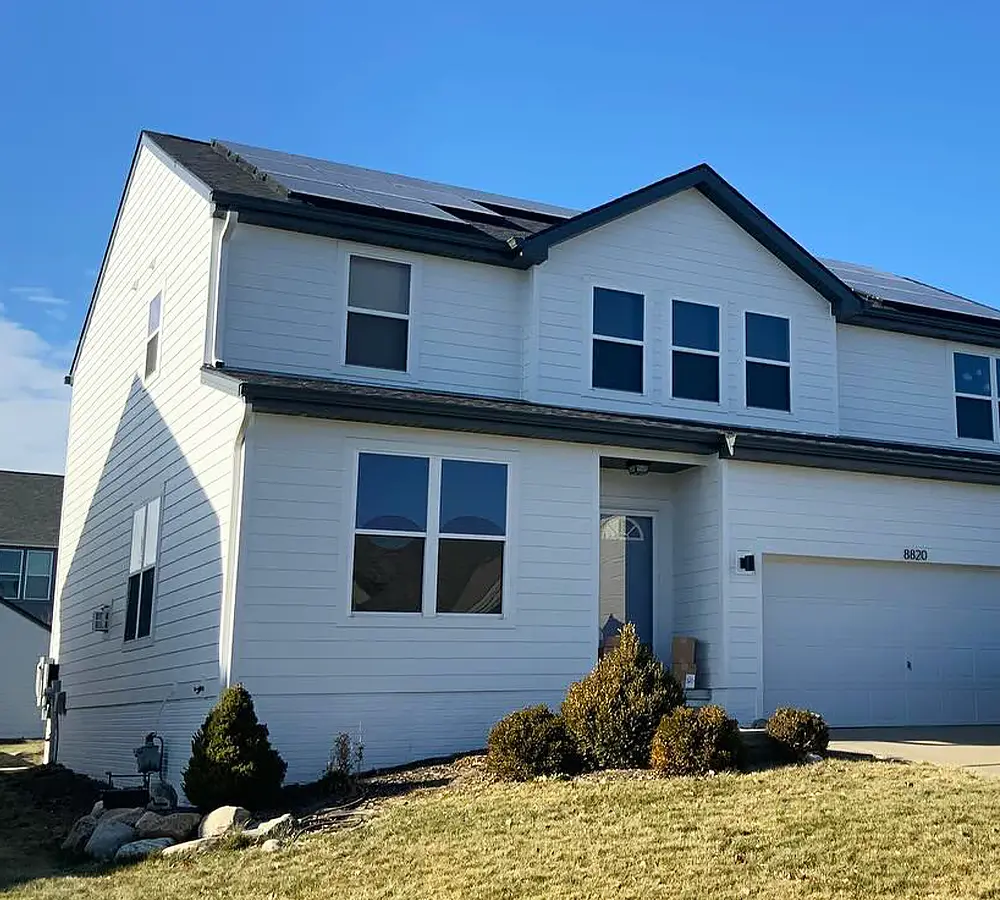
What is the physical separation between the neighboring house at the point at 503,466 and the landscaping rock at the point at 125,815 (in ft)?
4.71

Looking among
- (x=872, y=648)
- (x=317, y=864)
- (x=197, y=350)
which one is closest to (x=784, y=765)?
(x=317, y=864)

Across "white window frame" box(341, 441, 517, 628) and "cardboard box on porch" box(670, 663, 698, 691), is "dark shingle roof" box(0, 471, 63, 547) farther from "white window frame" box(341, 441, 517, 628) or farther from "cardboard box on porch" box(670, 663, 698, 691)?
"cardboard box on porch" box(670, 663, 698, 691)

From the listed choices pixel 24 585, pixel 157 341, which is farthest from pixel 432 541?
pixel 24 585

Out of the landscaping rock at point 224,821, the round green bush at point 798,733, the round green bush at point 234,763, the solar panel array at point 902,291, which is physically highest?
the solar panel array at point 902,291

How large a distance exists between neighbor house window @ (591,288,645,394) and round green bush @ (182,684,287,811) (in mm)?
6502

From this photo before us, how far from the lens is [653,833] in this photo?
855cm

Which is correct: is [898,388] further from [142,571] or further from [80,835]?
[80,835]

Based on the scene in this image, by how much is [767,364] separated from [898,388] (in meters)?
2.68

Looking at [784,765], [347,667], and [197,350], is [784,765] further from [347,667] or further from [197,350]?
[197,350]

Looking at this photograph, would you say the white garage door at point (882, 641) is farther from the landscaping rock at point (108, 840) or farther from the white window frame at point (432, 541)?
the landscaping rock at point (108, 840)

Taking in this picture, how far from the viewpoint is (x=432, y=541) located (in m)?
12.9

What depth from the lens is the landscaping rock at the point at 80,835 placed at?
433 inches

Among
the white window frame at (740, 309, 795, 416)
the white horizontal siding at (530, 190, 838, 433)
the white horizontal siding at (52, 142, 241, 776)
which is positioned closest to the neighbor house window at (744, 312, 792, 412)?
the white window frame at (740, 309, 795, 416)

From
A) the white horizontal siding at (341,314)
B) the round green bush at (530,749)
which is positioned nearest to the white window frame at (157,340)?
the white horizontal siding at (341,314)
